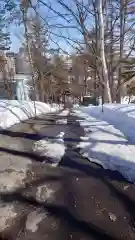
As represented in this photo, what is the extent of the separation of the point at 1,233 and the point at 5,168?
2.10 m

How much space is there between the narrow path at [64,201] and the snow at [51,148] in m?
0.29

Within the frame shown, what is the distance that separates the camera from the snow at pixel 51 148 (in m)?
5.32

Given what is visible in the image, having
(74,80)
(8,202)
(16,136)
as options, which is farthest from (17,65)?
(8,202)

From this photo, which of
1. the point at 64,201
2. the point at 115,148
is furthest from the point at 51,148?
the point at 64,201

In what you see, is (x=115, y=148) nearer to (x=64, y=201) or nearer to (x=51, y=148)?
(x=51, y=148)

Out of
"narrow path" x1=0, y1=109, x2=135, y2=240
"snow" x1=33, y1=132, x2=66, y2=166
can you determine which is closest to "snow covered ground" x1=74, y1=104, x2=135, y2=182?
"narrow path" x1=0, y1=109, x2=135, y2=240

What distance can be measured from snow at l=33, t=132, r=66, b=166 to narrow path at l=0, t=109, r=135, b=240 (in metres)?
0.29

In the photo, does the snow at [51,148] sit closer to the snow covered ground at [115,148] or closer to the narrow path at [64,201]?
the narrow path at [64,201]

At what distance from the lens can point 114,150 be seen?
5.59m

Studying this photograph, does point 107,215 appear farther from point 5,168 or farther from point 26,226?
point 5,168

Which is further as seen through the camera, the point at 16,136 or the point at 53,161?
the point at 16,136

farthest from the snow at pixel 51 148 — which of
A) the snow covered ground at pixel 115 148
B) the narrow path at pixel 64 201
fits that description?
the snow covered ground at pixel 115 148

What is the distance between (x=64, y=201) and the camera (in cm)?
331

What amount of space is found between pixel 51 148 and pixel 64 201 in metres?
2.82
